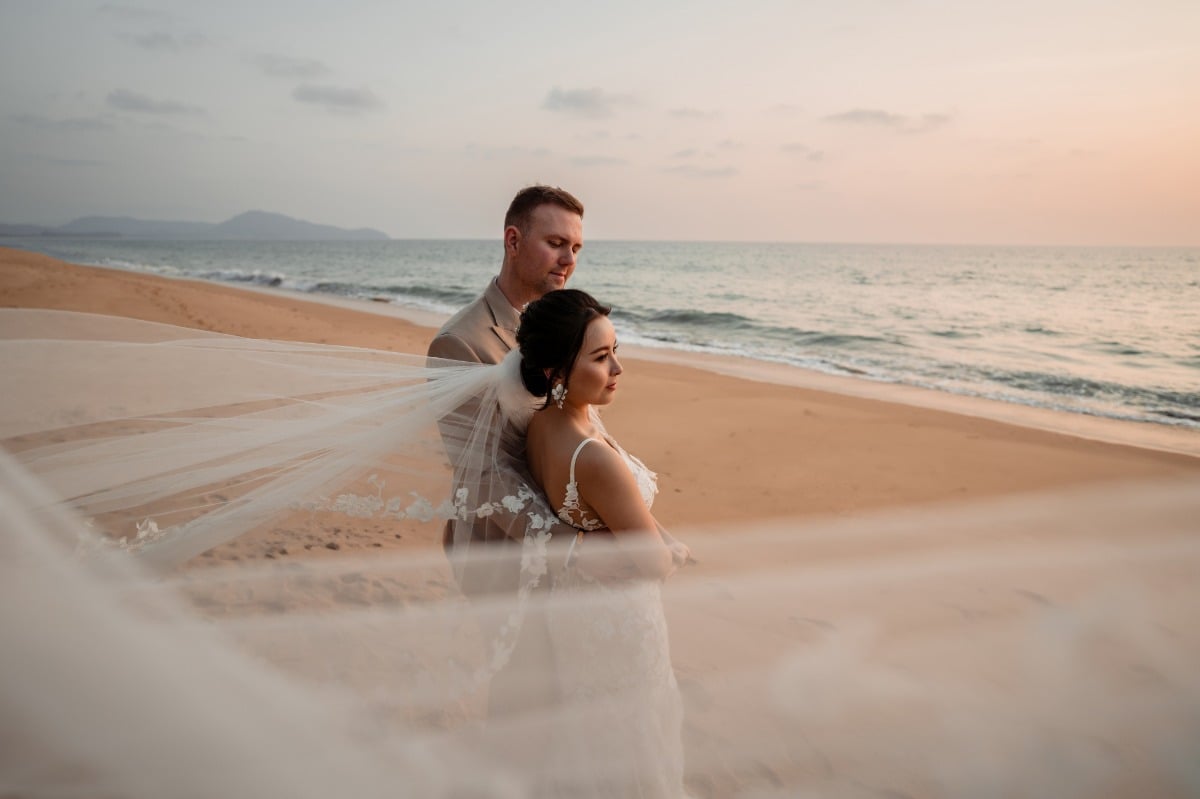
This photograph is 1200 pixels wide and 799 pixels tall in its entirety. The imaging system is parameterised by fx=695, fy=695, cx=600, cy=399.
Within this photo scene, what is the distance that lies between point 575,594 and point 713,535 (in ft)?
11.7

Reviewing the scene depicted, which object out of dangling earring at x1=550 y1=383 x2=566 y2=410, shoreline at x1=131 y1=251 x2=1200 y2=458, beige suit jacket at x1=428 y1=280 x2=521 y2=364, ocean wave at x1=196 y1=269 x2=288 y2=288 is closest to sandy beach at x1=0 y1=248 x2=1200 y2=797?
shoreline at x1=131 y1=251 x2=1200 y2=458

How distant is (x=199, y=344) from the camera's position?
305 cm

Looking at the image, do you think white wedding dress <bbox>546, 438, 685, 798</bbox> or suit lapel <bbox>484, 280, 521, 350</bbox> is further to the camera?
suit lapel <bbox>484, 280, 521, 350</bbox>

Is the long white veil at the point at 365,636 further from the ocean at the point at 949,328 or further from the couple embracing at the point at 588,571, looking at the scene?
the ocean at the point at 949,328

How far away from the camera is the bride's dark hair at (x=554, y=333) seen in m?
2.14

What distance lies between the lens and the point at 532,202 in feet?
9.87

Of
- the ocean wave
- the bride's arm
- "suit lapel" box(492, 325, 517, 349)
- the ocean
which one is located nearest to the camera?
the bride's arm

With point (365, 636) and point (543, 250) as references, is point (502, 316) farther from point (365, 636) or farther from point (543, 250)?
point (365, 636)

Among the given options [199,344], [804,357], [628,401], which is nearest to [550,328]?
[199,344]

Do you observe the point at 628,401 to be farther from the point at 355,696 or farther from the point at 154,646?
the point at 154,646

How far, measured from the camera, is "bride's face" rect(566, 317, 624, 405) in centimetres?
212

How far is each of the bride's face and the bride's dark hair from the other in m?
0.02

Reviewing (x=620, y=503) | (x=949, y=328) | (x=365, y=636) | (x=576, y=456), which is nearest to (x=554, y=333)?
(x=576, y=456)

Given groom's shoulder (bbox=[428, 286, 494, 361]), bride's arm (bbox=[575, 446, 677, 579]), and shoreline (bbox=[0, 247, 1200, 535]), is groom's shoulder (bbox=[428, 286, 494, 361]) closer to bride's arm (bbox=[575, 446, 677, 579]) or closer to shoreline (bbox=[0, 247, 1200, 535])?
bride's arm (bbox=[575, 446, 677, 579])
